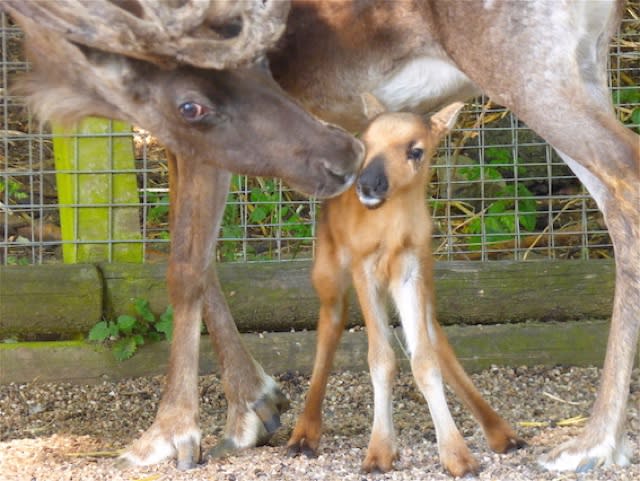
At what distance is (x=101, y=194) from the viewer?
25.0 ft

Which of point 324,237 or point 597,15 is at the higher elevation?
point 597,15

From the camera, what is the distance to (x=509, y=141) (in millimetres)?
9016

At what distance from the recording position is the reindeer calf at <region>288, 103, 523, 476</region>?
207 inches

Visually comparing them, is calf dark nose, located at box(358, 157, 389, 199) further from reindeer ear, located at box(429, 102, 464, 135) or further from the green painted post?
the green painted post

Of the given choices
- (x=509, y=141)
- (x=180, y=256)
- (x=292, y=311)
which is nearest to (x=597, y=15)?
(x=180, y=256)

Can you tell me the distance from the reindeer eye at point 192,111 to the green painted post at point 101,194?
2.05m

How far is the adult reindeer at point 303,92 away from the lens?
210 inches

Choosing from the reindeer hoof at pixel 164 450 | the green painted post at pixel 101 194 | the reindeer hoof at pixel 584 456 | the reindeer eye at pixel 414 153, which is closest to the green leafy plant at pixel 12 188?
the green painted post at pixel 101 194

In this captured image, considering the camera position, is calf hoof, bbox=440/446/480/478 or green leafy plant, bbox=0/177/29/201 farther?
green leafy plant, bbox=0/177/29/201

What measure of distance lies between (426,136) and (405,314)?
30.2 inches

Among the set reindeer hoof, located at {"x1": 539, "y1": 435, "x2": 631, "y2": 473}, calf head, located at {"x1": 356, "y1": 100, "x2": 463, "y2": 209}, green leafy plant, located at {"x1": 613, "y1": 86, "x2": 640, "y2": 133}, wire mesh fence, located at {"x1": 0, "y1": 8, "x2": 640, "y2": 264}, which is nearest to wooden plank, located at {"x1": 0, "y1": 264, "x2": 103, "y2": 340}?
wire mesh fence, located at {"x1": 0, "y1": 8, "x2": 640, "y2": 264}

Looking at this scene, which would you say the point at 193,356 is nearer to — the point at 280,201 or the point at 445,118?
the point at 445,118

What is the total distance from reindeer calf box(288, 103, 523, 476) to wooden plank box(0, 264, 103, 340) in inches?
83.5

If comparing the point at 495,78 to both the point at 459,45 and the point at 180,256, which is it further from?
the point at 180,256
